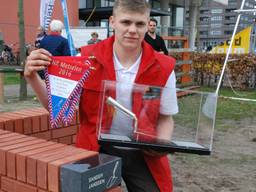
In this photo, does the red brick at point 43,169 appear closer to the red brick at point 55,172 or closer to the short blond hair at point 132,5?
the red brick at point 55,172

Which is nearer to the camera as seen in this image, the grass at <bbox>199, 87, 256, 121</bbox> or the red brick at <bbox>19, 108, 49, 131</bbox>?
the red brick at <bbox>19, 108, 49, 131</bbox>

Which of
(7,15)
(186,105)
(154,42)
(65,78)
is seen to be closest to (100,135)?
(65,78)

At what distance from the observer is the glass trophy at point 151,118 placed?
1.77 metres

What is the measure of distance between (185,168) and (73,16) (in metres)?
20.3

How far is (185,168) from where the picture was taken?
4398 millimetres

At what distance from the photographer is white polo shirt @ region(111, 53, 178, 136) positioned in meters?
1.89

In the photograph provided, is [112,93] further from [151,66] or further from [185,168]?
[185,168]

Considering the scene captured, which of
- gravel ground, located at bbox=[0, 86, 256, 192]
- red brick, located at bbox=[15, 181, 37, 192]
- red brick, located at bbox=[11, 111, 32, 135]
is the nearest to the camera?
red brick, located at bbox=[15, 181, 37, 192]

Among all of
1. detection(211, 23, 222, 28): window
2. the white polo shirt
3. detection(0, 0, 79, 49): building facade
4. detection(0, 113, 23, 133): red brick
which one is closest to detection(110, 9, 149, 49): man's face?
the white polo shirt

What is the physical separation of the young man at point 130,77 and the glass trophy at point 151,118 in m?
0.03

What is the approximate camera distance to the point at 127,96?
6.28 feet

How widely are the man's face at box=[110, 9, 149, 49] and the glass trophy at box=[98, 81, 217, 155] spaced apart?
246 mm

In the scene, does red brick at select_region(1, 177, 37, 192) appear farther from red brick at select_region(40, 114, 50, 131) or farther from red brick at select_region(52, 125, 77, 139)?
red brick at select_region(52, 125, 77, 139)

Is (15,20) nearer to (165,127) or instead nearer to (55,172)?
(165,127)
